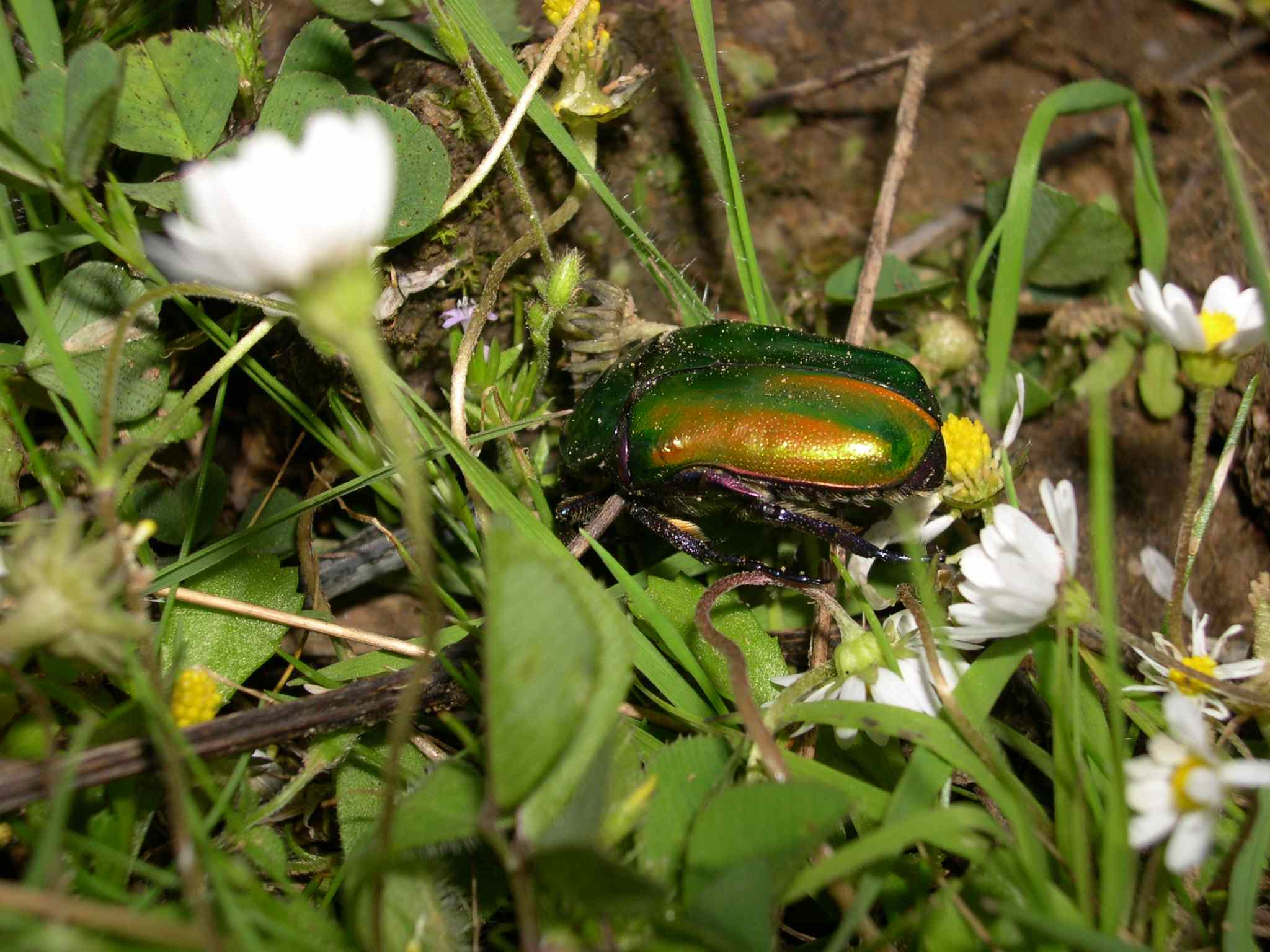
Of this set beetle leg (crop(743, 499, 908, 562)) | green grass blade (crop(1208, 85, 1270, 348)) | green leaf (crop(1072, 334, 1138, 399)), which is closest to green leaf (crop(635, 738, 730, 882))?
beetle leg (crop(743, 499, 908, 562))

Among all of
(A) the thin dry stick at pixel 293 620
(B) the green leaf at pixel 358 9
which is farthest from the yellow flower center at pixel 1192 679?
(B) the green leaf at pixel 358 9

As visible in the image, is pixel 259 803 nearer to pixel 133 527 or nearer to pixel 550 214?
pixel 133 527

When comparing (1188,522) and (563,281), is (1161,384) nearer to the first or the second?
(1188,522)

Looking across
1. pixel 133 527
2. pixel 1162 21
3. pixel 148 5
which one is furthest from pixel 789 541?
pixel 1162 21

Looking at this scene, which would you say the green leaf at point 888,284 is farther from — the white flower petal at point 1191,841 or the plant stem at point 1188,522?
the white flower petal at point 1191,841

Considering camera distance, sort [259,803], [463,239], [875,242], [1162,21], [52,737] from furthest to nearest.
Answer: [1162,21] → [875,242] → [463,239] → [259,803] → [52,737]

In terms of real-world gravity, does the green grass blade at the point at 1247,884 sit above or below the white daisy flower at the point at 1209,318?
below
